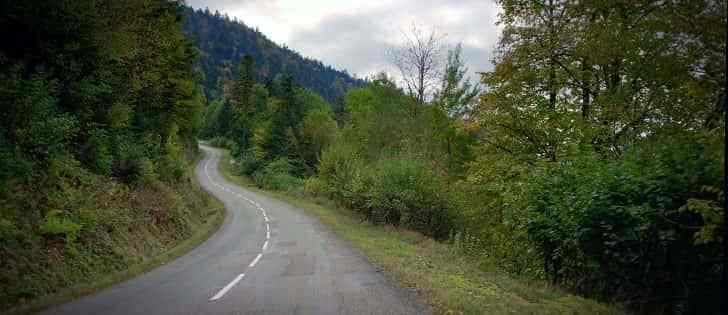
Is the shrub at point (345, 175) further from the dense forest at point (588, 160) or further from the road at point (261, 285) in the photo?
the road at point (261, 285)

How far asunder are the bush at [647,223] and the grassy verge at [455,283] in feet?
2.57

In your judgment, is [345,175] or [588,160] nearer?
[588,160]

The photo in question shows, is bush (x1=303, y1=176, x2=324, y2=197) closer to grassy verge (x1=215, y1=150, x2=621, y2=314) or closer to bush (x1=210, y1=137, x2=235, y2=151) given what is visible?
grassy verge (x1=215, y1=150, x2=621, y2=314)

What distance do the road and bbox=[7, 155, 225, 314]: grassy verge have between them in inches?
14.9

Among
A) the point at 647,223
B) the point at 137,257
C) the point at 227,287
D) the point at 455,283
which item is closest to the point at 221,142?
the point at 137,257

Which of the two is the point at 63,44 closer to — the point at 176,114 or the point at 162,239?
the point at 162,239

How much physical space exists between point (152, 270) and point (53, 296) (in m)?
3.89

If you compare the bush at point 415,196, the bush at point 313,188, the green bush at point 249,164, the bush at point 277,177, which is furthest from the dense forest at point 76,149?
the green bush at point 249,164

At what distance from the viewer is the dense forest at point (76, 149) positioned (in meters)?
11.5

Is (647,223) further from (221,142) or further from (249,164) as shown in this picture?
(221,142)

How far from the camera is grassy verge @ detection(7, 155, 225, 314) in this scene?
936cm

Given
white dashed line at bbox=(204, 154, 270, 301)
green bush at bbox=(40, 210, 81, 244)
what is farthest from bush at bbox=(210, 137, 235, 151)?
green bush at bbox=(40, 210, 81, 244)

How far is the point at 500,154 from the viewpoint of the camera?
17.7 meters

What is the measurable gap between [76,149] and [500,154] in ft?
49.7
